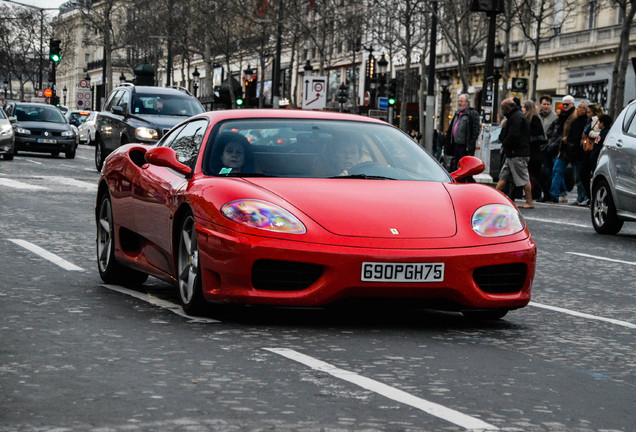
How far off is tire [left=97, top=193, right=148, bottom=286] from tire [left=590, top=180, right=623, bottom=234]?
8093 millimetres

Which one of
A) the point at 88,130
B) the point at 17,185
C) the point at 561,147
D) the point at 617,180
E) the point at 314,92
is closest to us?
the point at 617,180

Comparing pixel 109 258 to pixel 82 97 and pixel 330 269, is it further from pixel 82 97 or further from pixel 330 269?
pixel 82 97

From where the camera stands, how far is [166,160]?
7699 millimetres

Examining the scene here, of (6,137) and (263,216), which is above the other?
(263,216)

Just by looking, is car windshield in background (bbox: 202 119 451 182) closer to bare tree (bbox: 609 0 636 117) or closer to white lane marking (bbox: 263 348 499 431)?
white lane marking (bbox: 263 348 499 431)

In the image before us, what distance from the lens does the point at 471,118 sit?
21797 millimetres

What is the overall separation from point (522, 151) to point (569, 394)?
15601mm

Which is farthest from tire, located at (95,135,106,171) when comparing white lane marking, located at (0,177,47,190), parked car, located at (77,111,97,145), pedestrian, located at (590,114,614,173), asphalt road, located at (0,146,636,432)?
parked car, located at (77,111,97,145)

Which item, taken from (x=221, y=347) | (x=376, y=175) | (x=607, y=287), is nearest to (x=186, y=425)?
(x=221, y=347)

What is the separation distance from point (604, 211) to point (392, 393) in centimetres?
1116

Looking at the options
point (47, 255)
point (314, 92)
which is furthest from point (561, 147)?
point (314, 92)

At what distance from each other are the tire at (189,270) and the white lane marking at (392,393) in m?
1.09

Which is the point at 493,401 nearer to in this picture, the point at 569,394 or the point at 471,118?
the point at 569,394

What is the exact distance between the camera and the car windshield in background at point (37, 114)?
36.3 metres
